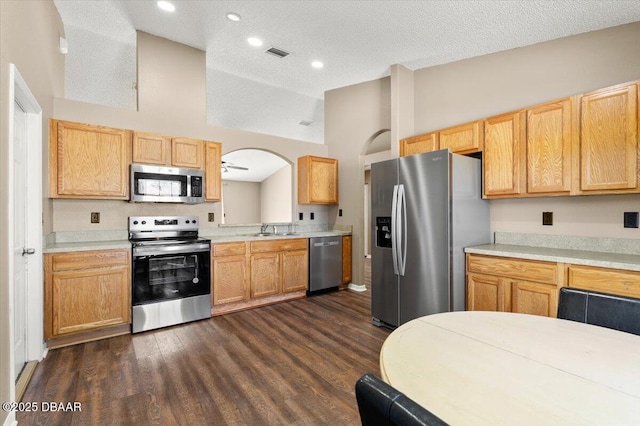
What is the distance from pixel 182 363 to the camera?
248cm

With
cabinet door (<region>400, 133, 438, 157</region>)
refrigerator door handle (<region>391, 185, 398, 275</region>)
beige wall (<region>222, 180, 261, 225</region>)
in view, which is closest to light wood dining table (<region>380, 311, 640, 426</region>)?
refrigerator door handle (<region>391, 185, 398, 275</region>)

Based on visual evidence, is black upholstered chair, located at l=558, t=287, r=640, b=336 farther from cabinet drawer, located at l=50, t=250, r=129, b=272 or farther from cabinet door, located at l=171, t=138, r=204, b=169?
cabinet door, located at l=171, t=138, r=204, b=169

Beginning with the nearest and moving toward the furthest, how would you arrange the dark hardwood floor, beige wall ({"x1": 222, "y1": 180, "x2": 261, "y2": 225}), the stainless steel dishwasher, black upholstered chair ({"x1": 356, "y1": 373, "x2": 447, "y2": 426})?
black upholstered chair ({"x1": 356, "y1": 373, "x2": 447, "y2": 426})
the dark hardwood floor
the stainless steel dishwasher
beige wall ({"x1": 222, "y1": 180, "x2": 261, "y2": 225})

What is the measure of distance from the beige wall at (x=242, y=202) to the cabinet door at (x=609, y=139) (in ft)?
15.7

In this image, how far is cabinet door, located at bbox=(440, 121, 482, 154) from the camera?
3.12 meters

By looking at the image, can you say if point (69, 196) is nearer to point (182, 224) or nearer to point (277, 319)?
point (182, 224)

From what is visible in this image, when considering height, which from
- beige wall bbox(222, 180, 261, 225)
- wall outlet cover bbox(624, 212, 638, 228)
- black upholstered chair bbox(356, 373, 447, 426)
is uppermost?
beige wall bbox(222, 180, 261, 225)

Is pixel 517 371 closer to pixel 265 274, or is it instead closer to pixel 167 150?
pixel 265 274

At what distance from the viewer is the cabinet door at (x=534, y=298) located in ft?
7.72

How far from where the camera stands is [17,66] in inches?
76.5

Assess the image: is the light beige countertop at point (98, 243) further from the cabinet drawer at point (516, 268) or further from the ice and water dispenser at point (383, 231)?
the cabinet drawer at point (516, 268)

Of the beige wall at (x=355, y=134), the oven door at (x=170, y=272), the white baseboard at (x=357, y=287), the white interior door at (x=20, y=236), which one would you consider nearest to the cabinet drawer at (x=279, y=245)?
the oven door at (x=170, y=272)

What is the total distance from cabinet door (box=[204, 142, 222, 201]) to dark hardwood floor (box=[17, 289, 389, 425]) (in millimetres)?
1534

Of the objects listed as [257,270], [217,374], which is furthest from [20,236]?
[257,270]
